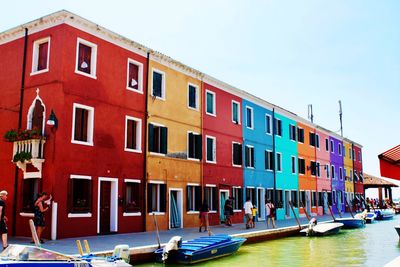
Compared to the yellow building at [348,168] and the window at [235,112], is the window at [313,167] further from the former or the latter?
the window at [235,112]

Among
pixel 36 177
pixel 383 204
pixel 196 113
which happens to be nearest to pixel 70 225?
pixel 36 177

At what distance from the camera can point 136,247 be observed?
45.3 ft

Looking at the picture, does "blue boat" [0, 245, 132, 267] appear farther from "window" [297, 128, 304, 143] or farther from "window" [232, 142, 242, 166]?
"window" [297, 128, 304, 143]

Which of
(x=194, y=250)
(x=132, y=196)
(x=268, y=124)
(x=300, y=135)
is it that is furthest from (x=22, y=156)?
(x=300, y=135)

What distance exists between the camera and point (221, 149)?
26.5 metres

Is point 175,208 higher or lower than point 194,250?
higher

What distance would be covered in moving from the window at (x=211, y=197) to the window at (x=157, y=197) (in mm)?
3757

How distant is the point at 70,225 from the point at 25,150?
10.4 feet

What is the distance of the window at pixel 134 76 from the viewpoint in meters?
19.9

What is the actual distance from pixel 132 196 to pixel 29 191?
4.40 meters

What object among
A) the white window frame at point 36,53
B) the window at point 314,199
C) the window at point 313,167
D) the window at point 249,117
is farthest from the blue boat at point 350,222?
the white window frame at point 36,53

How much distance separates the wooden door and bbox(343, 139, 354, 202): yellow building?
117 ft

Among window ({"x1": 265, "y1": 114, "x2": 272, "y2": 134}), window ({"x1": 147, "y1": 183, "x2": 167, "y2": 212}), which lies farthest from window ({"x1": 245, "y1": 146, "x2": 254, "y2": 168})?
window ({"x1": 147, "y1": 183, "x2": 167, "y2": 212})

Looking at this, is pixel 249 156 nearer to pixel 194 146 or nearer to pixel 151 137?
pixel 194 146
